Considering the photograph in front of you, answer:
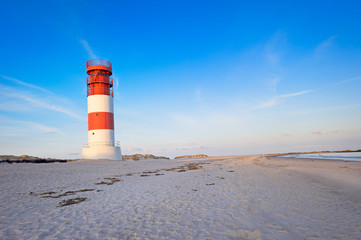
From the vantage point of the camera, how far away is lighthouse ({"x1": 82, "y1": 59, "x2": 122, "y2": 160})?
82.1 ft

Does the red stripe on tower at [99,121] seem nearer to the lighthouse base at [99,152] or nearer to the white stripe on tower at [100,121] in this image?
the white stripe on tower at [100,121]

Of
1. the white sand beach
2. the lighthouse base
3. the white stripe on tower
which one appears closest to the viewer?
the white sand beach

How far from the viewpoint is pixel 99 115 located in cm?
2523

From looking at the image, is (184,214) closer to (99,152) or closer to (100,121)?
(99,152)

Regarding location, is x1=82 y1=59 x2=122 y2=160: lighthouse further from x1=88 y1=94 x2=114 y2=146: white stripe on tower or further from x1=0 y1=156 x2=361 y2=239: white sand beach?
x1=0 y1=156 x2=361 y2=239: white sand beach

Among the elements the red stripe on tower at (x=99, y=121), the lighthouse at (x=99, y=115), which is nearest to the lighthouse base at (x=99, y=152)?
the lighthouse at (x=99, y=115)

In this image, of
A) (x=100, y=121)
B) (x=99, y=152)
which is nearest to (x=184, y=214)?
(x=99, y=152)

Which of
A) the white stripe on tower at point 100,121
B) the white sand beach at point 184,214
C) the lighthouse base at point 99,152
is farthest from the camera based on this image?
the white stripe on tower at point 100,121

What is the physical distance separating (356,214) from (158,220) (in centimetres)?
545

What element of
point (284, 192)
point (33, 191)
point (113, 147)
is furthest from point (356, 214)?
point (113, 147)

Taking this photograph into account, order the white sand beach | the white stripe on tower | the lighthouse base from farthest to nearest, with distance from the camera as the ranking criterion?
the white stripe on tower → the lighthouse base → the white sand beach

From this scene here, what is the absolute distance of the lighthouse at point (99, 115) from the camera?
25016 millimetres

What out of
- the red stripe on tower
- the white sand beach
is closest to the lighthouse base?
the red stripe on tower

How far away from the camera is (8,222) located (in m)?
5.27
